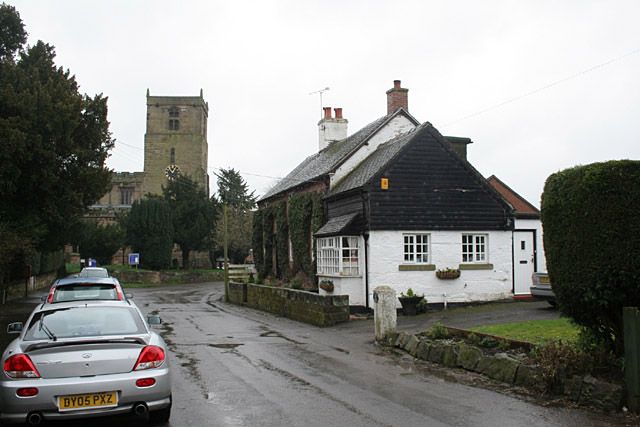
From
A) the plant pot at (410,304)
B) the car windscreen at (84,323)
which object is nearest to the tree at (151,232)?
the plant pot at (410,304)

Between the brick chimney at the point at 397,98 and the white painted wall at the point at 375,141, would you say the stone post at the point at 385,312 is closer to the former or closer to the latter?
the white painted wall at the point at 375,141

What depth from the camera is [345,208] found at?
2392 centimetres

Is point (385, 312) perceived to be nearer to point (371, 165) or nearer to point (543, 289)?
point (543, 289)

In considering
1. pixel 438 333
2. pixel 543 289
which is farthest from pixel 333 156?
pixel 438 333

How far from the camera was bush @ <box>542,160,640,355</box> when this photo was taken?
8445 millimetres

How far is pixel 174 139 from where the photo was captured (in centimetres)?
9662

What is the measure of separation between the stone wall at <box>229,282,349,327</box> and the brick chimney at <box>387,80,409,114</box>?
32.5 feet

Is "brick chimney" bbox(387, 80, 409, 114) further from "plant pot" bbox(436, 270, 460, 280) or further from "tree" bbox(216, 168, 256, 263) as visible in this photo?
"tree" bbox(216, 168, 256, 263)

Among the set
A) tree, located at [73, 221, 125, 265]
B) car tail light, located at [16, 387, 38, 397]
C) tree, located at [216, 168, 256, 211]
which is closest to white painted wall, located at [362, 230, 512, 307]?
car tail light, located at [16, 387, 38, 397]

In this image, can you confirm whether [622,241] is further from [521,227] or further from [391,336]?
[521,227]

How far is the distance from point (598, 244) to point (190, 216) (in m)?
62.1

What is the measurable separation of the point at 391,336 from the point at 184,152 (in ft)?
280

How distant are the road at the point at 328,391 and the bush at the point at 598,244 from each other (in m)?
1.48

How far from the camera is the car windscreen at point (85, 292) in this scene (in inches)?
561
